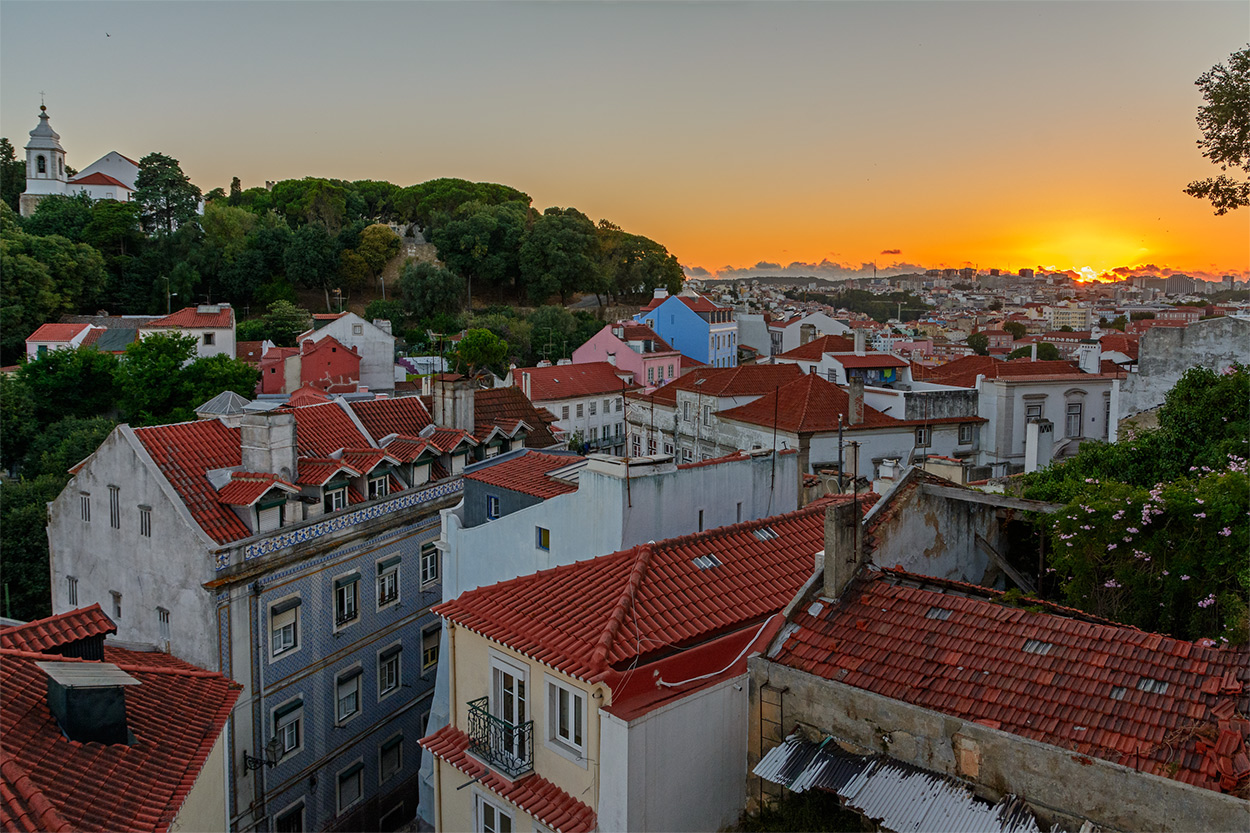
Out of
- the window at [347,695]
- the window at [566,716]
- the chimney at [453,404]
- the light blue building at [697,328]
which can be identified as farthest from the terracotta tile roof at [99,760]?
the light blue building at [697,328]

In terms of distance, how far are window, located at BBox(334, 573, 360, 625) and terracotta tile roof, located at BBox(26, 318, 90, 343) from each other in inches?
1536

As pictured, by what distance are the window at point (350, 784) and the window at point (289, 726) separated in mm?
1342

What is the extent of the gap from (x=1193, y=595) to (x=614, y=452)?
3423cm

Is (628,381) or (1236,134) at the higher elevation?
(1236,134)

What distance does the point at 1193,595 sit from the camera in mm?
9008

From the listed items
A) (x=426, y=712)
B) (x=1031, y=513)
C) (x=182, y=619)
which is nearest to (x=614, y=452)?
(x=426, y=712)

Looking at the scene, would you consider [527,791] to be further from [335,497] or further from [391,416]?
[391,416]

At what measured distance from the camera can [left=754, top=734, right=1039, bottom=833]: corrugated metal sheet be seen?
652 centimetres

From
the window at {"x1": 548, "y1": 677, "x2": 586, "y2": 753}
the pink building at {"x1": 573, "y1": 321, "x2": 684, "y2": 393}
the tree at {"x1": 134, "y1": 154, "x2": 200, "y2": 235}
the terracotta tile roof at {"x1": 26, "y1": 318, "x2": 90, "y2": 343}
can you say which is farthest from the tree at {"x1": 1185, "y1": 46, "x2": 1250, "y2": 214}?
the tree at {"x1": 134, "y1": 154, "x2": 200, "y2": 235}

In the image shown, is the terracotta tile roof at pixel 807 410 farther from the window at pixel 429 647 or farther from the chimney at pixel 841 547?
the chimney at pixel 841 547

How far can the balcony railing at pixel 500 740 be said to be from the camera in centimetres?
844

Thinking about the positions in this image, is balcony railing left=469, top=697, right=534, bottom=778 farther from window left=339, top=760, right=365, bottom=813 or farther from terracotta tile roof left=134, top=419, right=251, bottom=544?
window left=339, top=760, right=365, bottom=813

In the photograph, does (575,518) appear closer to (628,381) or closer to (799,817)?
(799,817)

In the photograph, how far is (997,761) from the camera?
665 centimetres
